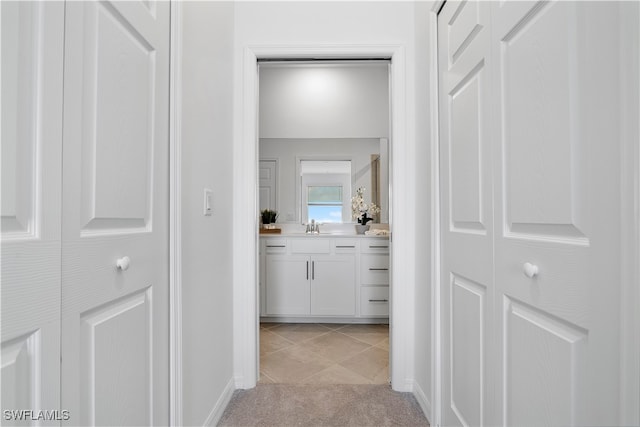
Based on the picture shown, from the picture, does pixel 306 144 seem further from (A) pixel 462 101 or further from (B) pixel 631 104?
(B) pixel 631 104

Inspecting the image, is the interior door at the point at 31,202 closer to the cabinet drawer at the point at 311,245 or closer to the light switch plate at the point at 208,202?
the light switch plate at the point at 208,202

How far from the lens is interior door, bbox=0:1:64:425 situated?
53 cm

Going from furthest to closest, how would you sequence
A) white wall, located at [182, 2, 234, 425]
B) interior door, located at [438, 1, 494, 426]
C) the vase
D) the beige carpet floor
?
1. the vase
2. the beige carpet floor
3. white wall, located at [182, 2, 234, 425]
4. interior door, located at [438, 1, 494, 426]

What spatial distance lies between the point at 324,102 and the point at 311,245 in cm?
161

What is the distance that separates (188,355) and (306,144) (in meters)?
2.64

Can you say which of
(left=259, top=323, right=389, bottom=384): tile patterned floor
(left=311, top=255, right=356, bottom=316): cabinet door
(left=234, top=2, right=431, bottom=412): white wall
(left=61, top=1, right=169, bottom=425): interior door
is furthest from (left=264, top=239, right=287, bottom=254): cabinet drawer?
(left=61, top=1, right=169, bottom=425): interior door

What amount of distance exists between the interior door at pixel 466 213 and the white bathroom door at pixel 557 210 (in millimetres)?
77

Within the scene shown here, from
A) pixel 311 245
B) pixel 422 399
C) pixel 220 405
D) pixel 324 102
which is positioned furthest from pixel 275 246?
pixel 422 399

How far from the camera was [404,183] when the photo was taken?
175 centimetres

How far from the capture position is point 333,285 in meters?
2.93

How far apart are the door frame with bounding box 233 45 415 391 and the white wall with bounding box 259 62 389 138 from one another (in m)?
1.58

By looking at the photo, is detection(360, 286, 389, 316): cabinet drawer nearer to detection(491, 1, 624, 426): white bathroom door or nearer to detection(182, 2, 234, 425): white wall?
detection(182, 2, 234, 425): white wall

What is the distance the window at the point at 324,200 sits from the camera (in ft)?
11.3

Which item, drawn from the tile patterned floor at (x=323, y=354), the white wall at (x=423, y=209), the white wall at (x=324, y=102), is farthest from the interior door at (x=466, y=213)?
the white wall at (x=324, y=102)
